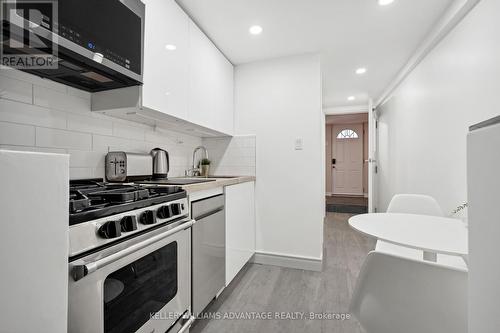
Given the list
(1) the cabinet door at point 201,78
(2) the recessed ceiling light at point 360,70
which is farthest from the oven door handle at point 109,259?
(2) the recessed ceiling light at point 360,70

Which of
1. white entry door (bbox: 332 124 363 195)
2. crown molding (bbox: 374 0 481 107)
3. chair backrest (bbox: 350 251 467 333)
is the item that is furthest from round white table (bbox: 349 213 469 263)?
white entry door (bbox: 332 124 363 195)

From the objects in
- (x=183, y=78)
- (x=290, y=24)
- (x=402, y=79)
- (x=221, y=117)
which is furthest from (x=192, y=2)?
(x=402, y=79)

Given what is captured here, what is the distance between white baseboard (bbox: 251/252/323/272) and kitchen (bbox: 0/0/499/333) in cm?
2

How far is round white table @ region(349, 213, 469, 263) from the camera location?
0.96 metres

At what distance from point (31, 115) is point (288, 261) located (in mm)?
2391

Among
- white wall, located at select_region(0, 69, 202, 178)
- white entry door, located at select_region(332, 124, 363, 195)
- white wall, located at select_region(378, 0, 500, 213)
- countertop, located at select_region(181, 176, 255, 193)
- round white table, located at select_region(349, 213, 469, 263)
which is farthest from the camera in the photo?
white entry door, located at select_region(332, 124, 363, 195)

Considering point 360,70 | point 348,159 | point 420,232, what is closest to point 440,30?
point 360,70

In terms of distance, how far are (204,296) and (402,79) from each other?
3569mm

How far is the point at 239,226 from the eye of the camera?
2.13m

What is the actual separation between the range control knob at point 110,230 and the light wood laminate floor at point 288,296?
1.06 metres

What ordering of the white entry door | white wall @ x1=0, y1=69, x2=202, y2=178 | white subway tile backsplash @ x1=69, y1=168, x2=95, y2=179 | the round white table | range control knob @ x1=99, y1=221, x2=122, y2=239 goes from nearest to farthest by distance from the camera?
range control knob @ x1=99, y1=221, x2=122, y2=239 → the round white table → white wall @ x1=0, y1=69, x2=202, y2=178 → white subway tile backsplash @ x1=69, y1=168, x2=95, y2=179 → the white entry door

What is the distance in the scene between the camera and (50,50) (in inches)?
38.5

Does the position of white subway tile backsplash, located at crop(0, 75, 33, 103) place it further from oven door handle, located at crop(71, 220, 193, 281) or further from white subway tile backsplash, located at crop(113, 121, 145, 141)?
oven door handle, located at crop(71, 220, 193, 281)

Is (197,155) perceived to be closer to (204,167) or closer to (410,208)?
(204,167)
